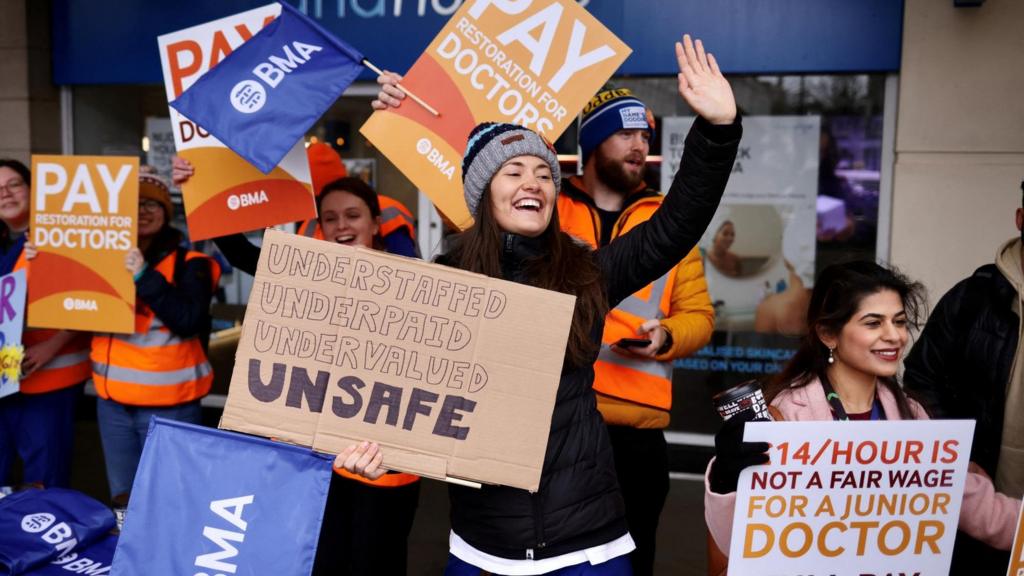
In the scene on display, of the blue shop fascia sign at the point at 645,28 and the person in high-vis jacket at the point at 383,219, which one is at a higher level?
the blue shop fascia sign at the point at 645,28

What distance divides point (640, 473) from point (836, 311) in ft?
3.45

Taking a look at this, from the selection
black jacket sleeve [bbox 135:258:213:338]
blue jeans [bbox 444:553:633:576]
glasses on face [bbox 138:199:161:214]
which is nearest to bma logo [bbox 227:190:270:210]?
black jacket sleeve [bbox 135:258:213:338]

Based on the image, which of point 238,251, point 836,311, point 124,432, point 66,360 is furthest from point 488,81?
point 66,360

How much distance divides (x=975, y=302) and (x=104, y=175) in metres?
3.49

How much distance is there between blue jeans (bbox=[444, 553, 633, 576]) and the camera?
227 cm

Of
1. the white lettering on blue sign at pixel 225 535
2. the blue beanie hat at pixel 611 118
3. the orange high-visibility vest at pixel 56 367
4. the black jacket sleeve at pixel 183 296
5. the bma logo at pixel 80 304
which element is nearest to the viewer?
the white lettering on blue sign at pixel 225 535

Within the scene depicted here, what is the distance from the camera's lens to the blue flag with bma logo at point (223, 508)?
2254 mm

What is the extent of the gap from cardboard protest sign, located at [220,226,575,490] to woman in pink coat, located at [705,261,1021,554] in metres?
0.65

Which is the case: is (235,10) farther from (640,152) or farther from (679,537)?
(679,537)

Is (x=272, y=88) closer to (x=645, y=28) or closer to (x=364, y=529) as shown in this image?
(x=364, y=529)

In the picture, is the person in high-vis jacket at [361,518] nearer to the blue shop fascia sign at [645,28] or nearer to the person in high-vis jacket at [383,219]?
the person in high-vis jacket at [383,219]

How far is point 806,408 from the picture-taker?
2.46 m

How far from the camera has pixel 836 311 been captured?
2562mm

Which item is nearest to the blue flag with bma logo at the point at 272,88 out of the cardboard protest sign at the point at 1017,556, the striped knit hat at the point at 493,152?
the striped knit hat at the point at 493,152
